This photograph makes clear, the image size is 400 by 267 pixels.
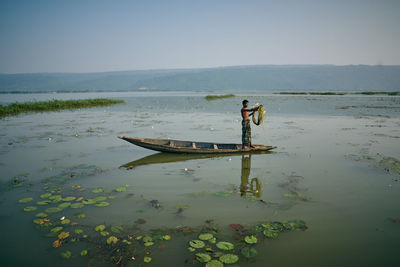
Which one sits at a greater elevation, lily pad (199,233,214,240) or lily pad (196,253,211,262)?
lily pad (199,233,214,240)

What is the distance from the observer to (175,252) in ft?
13.4

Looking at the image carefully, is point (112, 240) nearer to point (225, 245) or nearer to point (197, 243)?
point (197, 243)

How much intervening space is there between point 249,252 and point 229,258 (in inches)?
14.7

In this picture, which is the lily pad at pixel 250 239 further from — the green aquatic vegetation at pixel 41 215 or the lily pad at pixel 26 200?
the lily pad at pixel 26 200

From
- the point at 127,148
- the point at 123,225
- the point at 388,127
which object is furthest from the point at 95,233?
the point at 388,127

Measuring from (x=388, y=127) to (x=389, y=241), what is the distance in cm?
1484

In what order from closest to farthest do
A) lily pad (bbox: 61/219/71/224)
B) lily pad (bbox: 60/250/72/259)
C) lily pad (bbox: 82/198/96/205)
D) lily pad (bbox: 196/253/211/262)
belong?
lily pad (bbox: 196/253/211/262), lily pad (bbox: 60/250/72/259), lily pad (bbox: 61/219/71/224), lily pad (bbox: 82/198/96/205)

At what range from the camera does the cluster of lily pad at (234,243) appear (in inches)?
153

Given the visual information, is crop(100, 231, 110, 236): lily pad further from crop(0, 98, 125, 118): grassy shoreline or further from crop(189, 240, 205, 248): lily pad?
crop(0, 98, 125, 118): grassy shoreline

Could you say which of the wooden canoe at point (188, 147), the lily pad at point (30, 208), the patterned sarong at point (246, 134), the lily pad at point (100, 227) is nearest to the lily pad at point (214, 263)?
the lily pad at point (100, 227)

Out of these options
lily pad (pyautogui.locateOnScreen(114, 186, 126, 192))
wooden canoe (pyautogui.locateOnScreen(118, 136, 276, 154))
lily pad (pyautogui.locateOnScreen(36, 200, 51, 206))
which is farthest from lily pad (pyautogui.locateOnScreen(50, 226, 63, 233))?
wooden canoe (pyautogui.locateOnScreen(118, 136, 276, 154))

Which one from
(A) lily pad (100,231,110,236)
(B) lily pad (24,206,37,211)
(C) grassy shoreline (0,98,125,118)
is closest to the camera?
(A) lily pad (100,231,110,236)

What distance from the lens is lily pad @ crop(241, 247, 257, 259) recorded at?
3.94 m

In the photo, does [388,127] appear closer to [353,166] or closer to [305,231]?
[353,166]
